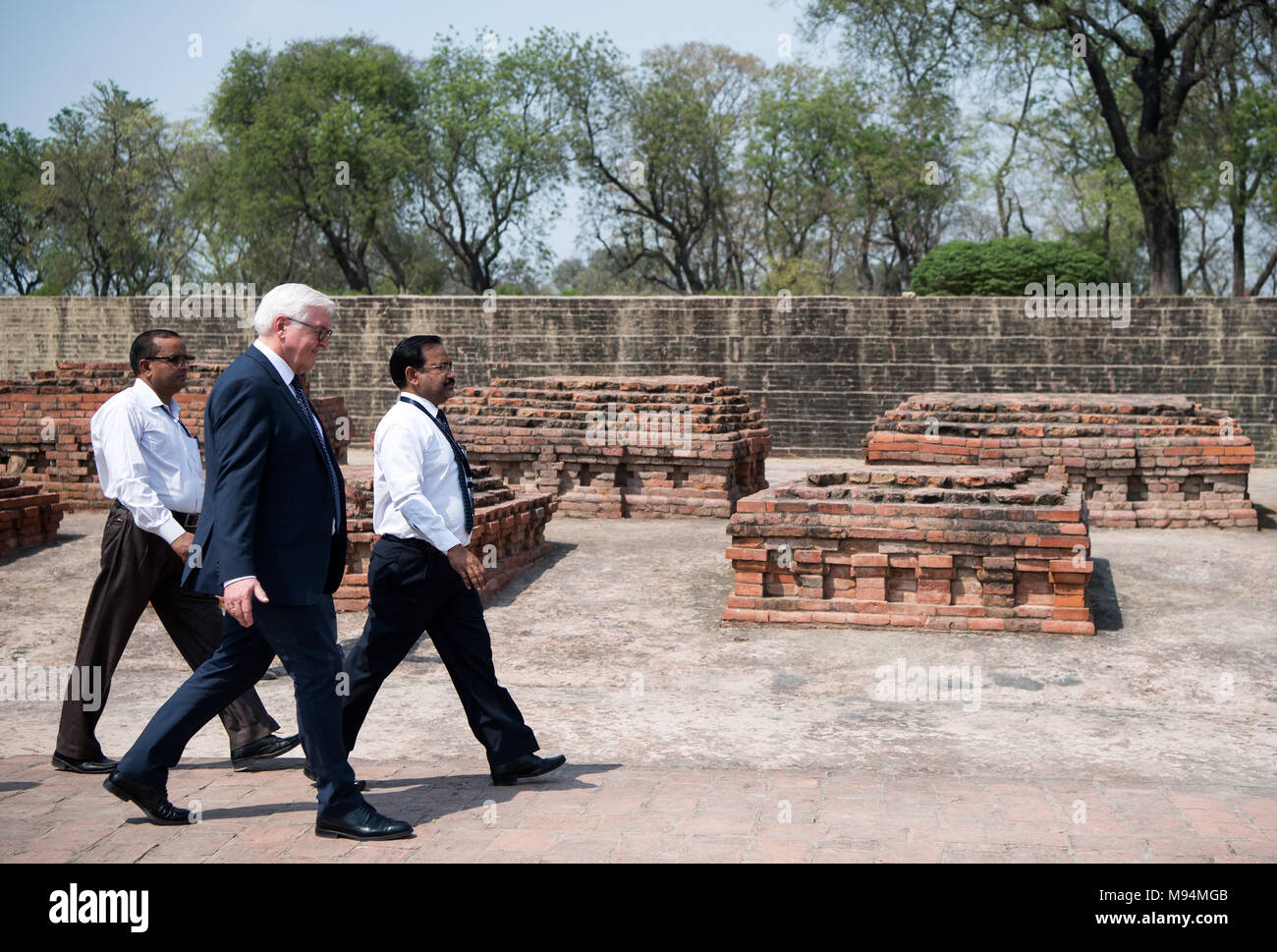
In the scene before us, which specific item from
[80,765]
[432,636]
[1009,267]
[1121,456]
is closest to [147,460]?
[80,765]

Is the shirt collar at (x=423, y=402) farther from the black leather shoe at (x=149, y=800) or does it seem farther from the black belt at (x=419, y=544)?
the black leather shoe at (x=149, y=800)

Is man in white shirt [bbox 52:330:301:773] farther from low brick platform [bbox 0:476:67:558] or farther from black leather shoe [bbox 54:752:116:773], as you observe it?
low brick platform [bbox 0:476:67:558]

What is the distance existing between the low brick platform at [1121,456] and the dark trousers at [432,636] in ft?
20.6

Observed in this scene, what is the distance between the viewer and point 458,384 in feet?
57.8

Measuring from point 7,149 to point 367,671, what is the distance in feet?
140

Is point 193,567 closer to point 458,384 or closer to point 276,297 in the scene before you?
point 276,297

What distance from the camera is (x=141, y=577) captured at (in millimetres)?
4250

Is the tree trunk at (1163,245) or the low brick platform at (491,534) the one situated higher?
the tree trunk at (1163,245)

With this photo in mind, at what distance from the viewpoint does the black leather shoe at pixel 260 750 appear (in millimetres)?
4234

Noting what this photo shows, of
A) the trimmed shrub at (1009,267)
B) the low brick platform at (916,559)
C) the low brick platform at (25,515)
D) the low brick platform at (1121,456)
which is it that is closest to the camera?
the low brick platform at (916,559)

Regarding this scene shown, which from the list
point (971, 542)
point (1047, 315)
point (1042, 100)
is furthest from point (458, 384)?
point (1042, 100)

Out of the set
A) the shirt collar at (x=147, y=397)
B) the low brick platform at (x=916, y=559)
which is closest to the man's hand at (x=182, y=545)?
the shirt collar at (x=147, y=397)

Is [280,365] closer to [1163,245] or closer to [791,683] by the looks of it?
[791,683]

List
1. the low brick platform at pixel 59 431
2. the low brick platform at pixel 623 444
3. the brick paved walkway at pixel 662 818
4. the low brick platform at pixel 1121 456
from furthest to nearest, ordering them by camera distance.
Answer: the low brick platform at pixel 59 431 < the low brick platform at pixel 623 444 < the low brick platform at pixel 1121 456 < the brick paved walkway at pixel 662 818
